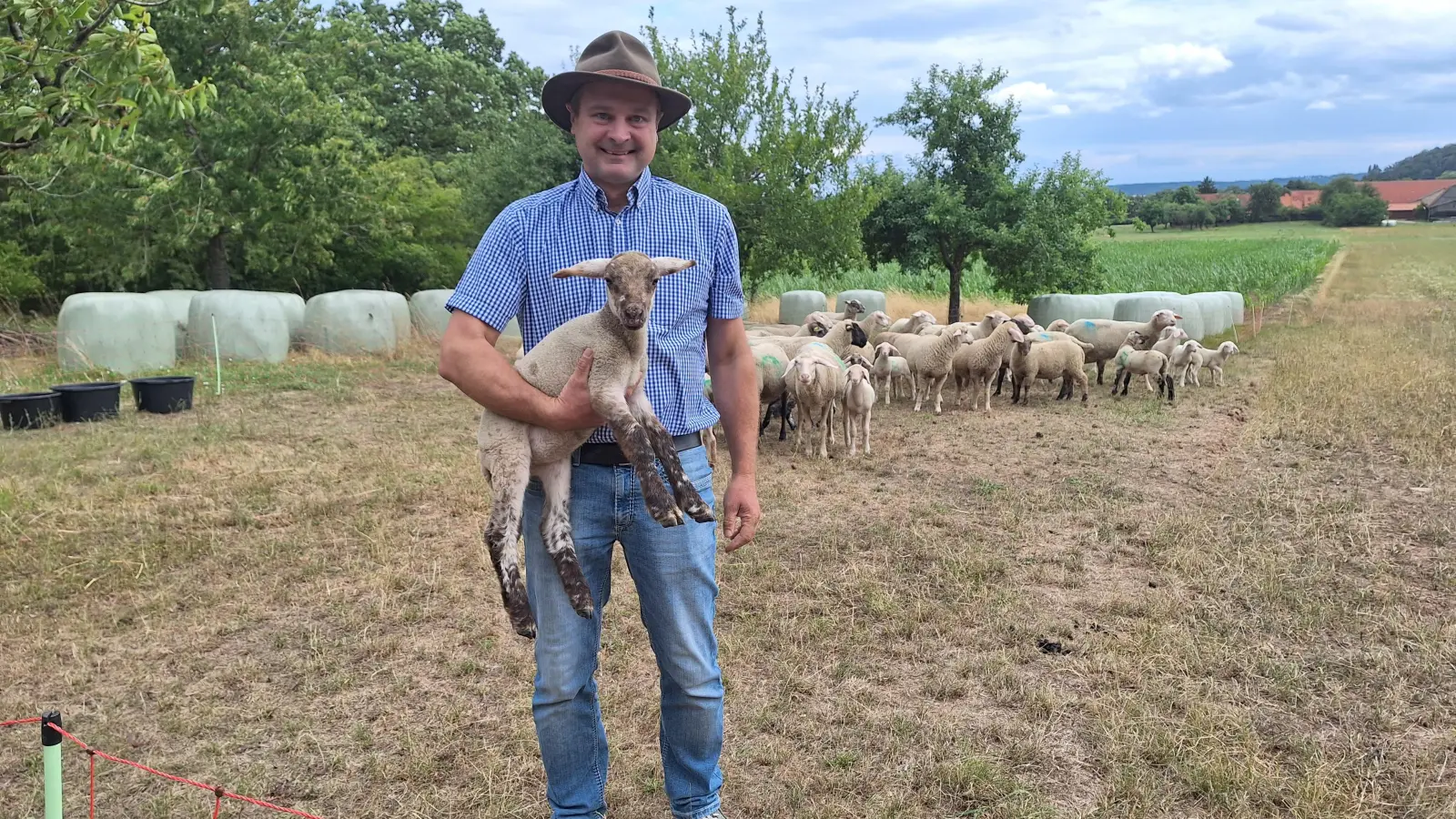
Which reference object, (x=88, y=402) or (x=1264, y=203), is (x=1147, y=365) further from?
(x=1264, y=203)

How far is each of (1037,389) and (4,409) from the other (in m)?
13.7

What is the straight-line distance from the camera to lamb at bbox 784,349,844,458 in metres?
9.13

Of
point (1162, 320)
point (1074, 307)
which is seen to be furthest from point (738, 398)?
point (1074, 307)

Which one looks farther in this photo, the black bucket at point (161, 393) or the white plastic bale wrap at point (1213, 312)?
the white plastic bale wrap at point (1213, 312)

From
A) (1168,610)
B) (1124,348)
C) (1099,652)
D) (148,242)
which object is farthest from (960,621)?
(148,242)

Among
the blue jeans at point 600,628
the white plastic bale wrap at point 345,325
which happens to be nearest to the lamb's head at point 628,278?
the blue jeans at point 600,628

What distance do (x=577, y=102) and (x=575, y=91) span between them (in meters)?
0.04

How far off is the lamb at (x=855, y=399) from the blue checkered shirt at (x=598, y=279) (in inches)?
277

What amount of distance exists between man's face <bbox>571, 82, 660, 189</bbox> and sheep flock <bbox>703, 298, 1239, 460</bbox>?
6.24m

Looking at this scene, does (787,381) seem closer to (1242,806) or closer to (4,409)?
(1242,806)

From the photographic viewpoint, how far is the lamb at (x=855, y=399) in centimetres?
946

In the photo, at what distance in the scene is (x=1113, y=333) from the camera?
1421cm

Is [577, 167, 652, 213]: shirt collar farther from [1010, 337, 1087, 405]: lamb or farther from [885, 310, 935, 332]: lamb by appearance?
[885, 310, 935, 332]: lamb

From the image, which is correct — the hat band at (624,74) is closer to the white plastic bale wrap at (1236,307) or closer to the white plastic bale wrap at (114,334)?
the white plastic bale wrap at (114,334)
